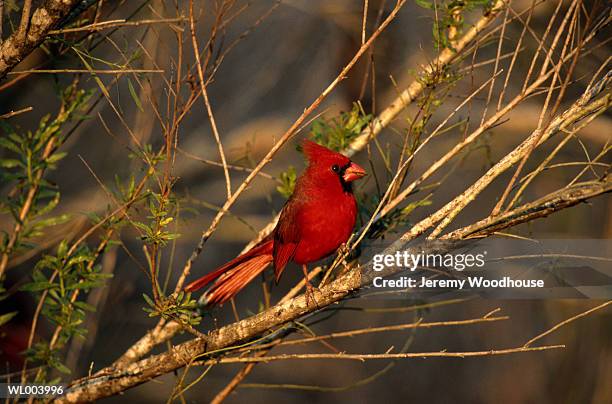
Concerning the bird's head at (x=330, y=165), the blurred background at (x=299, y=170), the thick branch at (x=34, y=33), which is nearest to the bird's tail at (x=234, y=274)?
the bird's head at (x=330, y=165)

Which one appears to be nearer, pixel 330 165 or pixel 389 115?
pixel 389 115

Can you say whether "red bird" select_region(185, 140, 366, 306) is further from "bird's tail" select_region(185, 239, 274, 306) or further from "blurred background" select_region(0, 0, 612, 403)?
"blurred background" select_region(0, 0, 612, 403)

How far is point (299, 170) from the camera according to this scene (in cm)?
595

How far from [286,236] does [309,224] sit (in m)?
0.15

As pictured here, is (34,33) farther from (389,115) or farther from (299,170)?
(299,170)

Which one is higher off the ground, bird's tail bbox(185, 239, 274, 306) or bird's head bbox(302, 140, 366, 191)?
bird's head bbox(302, 140, 366, 191)

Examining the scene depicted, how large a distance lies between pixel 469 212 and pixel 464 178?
411mm

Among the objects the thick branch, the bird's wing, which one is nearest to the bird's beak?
the bird's wing

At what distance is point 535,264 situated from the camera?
2365 millimetres

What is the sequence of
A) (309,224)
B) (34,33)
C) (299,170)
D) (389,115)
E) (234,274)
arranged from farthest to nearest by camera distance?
1. (299,170)
2. (309,224)
3. (234,274)
4. (389,115)
5. (34,33)

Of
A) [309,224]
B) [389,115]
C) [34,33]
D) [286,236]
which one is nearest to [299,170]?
[309,224]

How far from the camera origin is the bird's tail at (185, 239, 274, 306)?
280cm

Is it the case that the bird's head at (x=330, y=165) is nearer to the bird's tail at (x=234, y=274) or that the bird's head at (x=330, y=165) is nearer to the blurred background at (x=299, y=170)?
the bird's tail at (x=234, y=274)

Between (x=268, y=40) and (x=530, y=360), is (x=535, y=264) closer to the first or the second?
(x=530, y=360)
